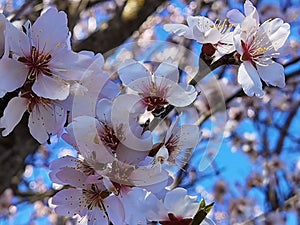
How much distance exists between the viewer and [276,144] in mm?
3523

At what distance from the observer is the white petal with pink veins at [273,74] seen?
83 cm

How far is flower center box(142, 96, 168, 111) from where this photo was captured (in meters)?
0.75

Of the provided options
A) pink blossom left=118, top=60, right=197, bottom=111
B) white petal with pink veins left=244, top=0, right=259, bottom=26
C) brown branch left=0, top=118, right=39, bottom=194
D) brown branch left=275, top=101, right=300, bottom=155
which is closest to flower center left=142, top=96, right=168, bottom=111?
pink blossom left=118, top=60, right=197, bottom=111

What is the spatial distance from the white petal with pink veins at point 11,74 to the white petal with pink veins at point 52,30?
57mm

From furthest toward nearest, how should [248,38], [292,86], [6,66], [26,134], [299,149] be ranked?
[292,86] < [299,149] < [26,134] < [248,38] < [6,66]

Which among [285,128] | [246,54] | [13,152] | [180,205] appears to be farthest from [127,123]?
[285,128]

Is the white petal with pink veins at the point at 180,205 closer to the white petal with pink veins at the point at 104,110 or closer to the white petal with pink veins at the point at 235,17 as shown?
the white petal with pink veins at the point at 104,110

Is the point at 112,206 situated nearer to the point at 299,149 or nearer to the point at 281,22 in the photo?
the point at 281,22

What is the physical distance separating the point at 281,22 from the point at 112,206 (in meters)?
0.43

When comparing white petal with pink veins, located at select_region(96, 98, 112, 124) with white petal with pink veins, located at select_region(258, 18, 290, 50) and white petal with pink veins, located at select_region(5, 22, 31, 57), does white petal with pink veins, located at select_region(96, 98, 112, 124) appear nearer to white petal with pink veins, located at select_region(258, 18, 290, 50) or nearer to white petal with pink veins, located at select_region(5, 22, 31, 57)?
white petal with pink veins, located at select_region(5, 22, 31, 57)

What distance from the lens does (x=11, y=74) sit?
26.3 inches

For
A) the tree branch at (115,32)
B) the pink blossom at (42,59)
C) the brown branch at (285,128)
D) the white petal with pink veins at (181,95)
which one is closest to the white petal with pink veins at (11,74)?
the pink blossom at (42,59)

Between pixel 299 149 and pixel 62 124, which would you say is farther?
pixel 299 149

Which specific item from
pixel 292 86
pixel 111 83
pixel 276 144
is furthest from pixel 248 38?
pixel 292 86
